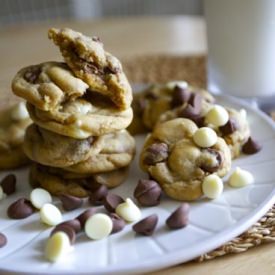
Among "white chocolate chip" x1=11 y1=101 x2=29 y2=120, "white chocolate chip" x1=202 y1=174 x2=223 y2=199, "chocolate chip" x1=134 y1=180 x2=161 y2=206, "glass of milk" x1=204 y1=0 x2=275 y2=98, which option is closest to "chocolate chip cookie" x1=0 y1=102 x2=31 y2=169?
"white chocolate chip" x1=11 y1=101 x2=29 y2=120

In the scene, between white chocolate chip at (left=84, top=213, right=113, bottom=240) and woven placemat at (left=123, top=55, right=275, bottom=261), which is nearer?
white chocolate chip at (left=84, top=213, right=113, bottom=240)

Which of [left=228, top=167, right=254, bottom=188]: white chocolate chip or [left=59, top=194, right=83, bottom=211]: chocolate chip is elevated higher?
[left=59, top=194, right=83, bottom=211]: chocolate chip

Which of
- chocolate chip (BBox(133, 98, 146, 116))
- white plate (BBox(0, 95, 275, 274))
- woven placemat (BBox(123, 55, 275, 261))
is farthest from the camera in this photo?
woven placemat (BBox(123, 55, 275, 261))

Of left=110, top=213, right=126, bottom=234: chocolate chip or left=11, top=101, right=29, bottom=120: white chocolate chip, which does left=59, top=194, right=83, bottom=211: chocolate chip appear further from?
left=11, top=101, right=29, bottom=120: white chocolate chip

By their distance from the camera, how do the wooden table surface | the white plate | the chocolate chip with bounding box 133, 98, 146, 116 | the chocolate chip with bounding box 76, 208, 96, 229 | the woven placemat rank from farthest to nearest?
the wooden table surface, the woven placemat, the chocolate chip with bounding box 133, 98, 146, 116, the chocolate chip with bounding box 76, 208, 96, 229, the white plate

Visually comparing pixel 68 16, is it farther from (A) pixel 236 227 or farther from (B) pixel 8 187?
(A) pixel 236 227

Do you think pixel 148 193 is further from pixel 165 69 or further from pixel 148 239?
pixel 165 69
